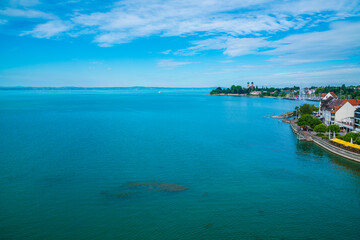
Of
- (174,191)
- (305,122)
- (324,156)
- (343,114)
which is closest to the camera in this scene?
(174,191)

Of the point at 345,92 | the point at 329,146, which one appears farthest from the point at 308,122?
the point at 345,92

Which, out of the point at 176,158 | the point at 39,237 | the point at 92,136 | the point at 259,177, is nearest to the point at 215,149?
the point at 176,158

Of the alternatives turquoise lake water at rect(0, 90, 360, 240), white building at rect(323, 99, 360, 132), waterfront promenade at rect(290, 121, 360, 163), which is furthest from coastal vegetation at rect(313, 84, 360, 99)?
turquoise lake water at rect(0, 90, 360, 240)

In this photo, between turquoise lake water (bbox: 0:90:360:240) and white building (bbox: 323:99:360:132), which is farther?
white building (bbox: 323:99:360:132)

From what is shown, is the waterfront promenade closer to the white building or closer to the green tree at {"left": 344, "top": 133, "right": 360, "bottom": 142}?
the green tree at {"left": 344, "top": 133, "right": 360, "bottom": 142}

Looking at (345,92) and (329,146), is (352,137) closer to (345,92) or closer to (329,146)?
(329,146)

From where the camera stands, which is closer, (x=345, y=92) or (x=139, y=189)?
(x=139, y=189)

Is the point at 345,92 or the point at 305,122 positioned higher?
the point at 345,92

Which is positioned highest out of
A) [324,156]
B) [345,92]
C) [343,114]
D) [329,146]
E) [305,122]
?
[345,92]

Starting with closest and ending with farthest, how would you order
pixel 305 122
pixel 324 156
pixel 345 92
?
pixel 324 156
pixel 305 122
pixel 345 92

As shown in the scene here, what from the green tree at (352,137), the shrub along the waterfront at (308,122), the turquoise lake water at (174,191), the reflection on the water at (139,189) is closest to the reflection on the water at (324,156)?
the turquoise lake water at (174,191)

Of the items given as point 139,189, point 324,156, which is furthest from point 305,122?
point 139,189

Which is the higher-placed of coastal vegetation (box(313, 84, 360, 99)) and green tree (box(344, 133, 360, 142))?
coastal vegetation (box(313, 84, 360, 99))
